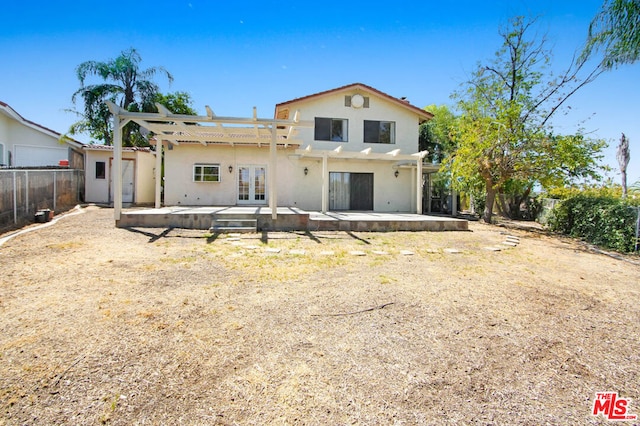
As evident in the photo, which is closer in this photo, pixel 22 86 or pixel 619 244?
pixel 619 244

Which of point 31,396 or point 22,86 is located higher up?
point 22,86

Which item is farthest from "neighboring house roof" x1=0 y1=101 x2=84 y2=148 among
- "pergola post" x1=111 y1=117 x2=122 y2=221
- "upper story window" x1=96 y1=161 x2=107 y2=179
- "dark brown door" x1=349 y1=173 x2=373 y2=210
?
"dark brown door" x1=349 y1=173 x2=373 y2=210

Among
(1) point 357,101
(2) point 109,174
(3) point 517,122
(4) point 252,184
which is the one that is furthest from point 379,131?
(2) point 109,174

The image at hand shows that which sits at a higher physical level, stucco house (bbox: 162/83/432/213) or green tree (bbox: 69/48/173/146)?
green tree (bbox: 69/48/173/146)

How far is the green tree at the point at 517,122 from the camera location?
37.1 feet

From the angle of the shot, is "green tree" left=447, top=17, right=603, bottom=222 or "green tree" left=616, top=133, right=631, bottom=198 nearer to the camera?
"green tree" left=447, top=17, right=603, bottom=222

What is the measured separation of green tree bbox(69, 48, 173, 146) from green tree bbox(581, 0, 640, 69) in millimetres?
24944

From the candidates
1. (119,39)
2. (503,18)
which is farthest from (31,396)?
(119,39)

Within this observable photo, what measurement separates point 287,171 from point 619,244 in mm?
11949

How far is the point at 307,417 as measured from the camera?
1969mm

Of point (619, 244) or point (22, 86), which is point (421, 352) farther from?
point (22, 86)

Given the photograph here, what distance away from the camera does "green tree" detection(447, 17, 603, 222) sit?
11.3m

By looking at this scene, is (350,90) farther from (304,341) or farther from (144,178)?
(304,341)

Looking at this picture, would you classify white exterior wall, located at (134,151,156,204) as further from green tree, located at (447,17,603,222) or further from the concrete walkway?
green tree, located at (447,17,603,222)
